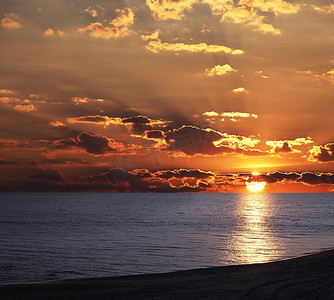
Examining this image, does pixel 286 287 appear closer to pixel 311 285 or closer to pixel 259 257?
pixel 311 285

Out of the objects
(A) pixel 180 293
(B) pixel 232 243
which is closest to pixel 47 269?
(A) pixel 180 293

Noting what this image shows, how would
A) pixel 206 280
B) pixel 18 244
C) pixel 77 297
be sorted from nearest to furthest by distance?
pixel 77 297 → pixel 206 280 → pixel 18 244

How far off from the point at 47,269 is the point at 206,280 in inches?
544

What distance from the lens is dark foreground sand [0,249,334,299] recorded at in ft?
75.0

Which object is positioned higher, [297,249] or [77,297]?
[77,297]

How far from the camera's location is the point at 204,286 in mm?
25188

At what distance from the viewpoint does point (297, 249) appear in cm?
4934

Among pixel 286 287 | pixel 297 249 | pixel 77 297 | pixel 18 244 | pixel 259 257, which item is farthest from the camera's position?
pixel 18 244

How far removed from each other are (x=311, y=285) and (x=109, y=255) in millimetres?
23077

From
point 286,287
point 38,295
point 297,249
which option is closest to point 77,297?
point 38,295

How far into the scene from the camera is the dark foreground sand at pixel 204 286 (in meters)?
22.9

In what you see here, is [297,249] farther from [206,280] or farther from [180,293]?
[180,293]

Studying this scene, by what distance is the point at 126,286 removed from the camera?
25.5 meters

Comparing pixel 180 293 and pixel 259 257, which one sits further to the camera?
pixel 259 257
